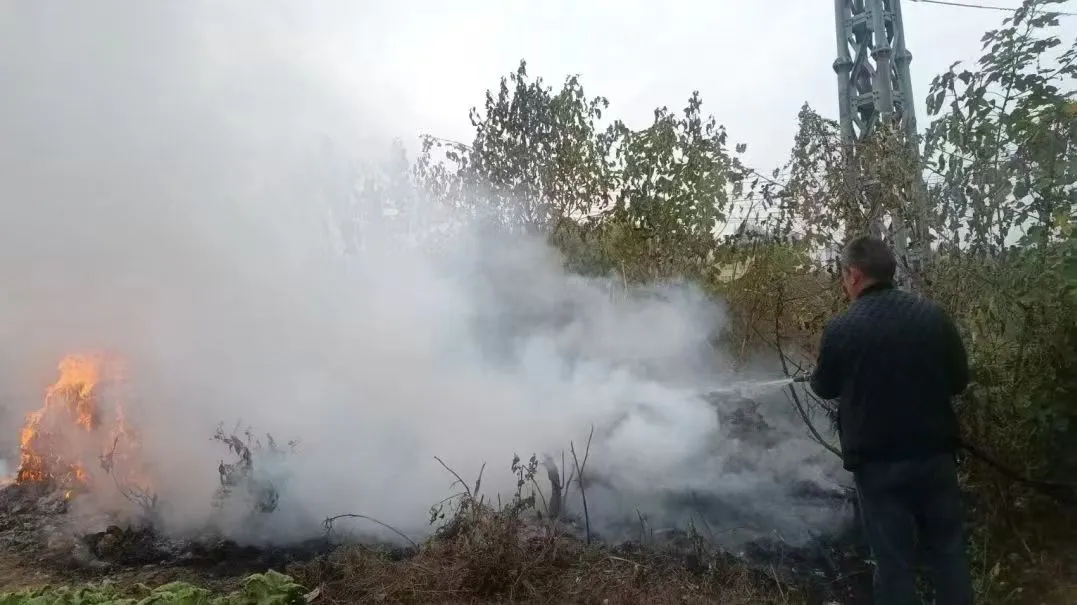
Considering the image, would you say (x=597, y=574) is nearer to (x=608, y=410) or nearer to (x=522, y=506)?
(x=522, y=506)

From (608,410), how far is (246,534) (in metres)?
3.07

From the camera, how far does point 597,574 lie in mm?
3764

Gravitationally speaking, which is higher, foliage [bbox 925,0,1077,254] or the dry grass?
foliage [bbox 925,0,1077,254]

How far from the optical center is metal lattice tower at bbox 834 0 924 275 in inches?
225

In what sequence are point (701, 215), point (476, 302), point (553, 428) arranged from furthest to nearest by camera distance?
1. point (701, 215)
2. point (476, 302)
3. point (553, 428)

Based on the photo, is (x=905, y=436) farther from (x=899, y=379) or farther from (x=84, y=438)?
(x=84, y=438)

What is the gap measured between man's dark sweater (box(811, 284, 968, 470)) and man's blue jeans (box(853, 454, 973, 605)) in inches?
2.9

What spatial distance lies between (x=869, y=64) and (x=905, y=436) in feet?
15.4

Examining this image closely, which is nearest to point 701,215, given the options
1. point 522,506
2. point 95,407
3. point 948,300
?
point 948,300

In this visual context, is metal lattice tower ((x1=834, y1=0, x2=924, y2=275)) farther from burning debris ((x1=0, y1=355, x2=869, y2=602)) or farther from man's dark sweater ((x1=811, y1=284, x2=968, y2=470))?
man's dark sweater ((x1=811, y1=284, x2=968, y2=470))

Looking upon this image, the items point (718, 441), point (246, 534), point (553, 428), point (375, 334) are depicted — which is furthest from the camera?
point (375, 334)

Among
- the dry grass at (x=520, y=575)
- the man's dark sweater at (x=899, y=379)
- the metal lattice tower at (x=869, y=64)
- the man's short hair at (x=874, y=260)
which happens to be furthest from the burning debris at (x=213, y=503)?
the metal lattice tower at (x=869, y=64)

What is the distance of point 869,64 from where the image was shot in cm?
594

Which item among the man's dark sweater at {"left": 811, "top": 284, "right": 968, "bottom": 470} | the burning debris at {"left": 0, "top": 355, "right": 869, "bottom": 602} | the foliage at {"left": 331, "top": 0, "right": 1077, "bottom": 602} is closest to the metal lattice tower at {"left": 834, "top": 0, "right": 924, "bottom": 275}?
the foliage at {"left": 331, "top": 0, "right": 1077, "bottom": 602}
